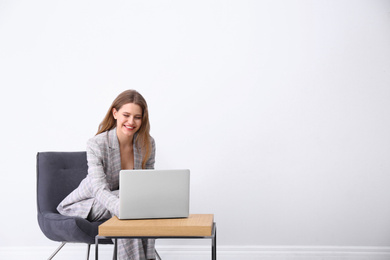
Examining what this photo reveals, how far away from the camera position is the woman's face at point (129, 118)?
2361mm

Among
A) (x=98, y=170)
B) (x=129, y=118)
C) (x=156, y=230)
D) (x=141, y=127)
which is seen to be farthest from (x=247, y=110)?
(x=156, y=230)

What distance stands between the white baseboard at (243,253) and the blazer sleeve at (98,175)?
1.03 meters

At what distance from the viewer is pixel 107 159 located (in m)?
2.37

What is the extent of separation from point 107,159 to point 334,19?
1926 mm

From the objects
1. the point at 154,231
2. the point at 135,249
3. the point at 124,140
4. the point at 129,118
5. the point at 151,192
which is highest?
the point at 129,118

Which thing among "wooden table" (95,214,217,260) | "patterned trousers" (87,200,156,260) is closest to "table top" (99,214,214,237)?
"wooden table" (95,214,217,260)

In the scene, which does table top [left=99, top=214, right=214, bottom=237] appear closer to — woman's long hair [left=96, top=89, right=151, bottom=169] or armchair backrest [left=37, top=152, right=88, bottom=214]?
woman's long hair [left=96, top=89, right=151, bottom=169]

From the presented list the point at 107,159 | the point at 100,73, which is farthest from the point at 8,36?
the point at 107,159

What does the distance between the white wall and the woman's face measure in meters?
0.73

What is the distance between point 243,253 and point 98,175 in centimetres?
137

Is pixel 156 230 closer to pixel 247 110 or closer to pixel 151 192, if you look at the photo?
pixel 151 192

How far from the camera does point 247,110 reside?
10.3ft

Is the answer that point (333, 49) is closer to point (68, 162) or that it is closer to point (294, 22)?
point (294, 22)

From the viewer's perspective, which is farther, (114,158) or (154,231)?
(114,158)
